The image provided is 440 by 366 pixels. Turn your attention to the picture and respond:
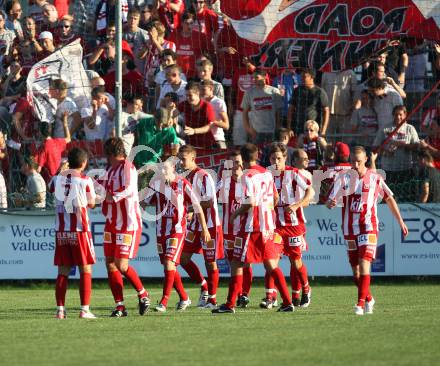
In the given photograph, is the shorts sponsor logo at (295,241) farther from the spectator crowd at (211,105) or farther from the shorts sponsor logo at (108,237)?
the spectator crowd at (211,105)

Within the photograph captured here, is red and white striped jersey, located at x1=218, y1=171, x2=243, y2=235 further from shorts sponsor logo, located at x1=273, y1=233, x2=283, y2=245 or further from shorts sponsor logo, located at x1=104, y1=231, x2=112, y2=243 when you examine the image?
shorts sponsor logo, located at x1=104, y1=231, x2=112, y2=243

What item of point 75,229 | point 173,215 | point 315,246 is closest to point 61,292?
point 75,229

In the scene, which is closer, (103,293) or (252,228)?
(252,228)

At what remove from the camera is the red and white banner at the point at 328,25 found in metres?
17.1

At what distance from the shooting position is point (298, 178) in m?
13.0

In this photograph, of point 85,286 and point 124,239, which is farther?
point 124,239

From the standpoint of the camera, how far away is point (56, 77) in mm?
17188

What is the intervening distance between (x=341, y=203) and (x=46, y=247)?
20.4ft

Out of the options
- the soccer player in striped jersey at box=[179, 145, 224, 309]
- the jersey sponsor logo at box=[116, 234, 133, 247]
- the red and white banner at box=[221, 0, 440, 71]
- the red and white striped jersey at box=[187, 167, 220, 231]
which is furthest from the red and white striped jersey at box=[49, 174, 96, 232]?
the red and white banner at box=[221, 0, 440, 71]

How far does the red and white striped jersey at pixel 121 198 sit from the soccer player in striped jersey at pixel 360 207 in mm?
2229

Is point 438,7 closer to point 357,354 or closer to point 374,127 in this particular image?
point 374,127

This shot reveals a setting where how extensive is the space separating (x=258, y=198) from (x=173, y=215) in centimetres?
111

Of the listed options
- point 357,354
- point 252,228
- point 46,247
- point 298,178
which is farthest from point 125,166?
point 46,247

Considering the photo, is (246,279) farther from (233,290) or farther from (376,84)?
(376,84)
